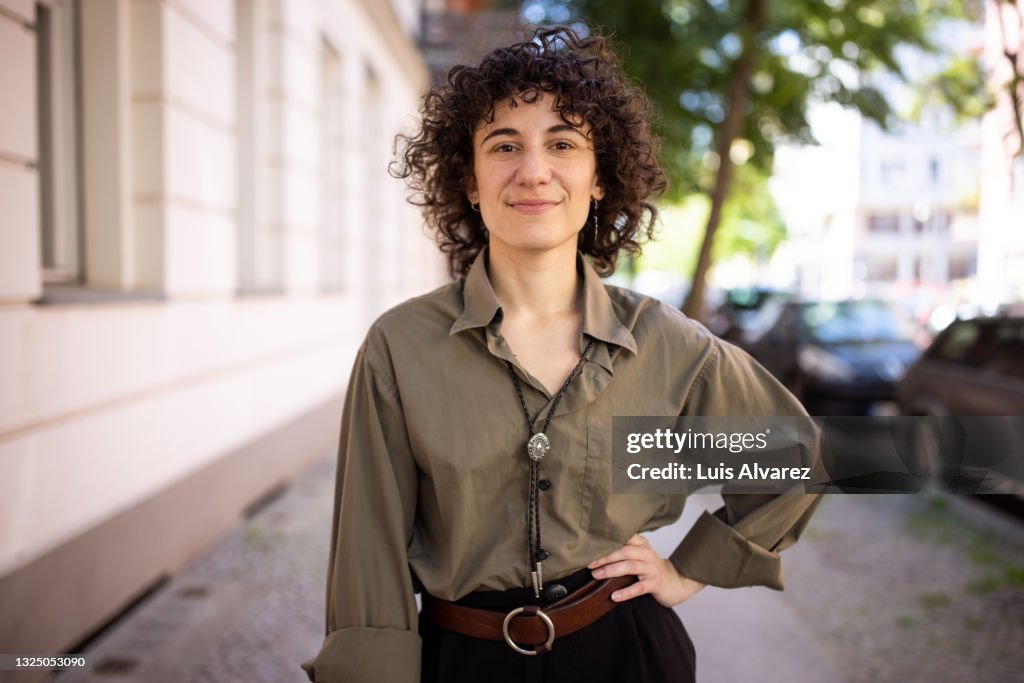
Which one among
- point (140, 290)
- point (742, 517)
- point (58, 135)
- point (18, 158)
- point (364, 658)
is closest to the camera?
point (364, 658)

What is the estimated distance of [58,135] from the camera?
4492 mm

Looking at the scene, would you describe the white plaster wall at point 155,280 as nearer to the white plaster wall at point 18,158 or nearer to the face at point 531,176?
the white plaster wall at point 18,158

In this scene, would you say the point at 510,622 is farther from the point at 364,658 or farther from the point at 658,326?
the point at 658,326

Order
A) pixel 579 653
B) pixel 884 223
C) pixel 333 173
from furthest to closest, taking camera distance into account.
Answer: pixel 884 223, pixel 333 173, pixel 579 653

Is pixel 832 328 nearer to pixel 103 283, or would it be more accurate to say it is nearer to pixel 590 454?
pixel 103 283

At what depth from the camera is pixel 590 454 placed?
1.80m

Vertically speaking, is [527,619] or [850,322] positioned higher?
[850,322]

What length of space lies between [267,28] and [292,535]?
160 inches

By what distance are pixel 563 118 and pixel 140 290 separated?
3.66 m

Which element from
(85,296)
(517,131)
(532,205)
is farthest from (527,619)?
(85,296)

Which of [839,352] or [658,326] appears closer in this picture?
[658,326]

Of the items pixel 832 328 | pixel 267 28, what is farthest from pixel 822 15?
pixel 267 28

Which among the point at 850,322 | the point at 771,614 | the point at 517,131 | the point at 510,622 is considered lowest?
the point at 771,614

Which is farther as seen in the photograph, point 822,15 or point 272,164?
point 822,15
